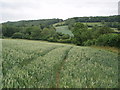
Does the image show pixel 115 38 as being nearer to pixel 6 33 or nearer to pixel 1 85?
pixel 1 85

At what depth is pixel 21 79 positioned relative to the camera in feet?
28.2

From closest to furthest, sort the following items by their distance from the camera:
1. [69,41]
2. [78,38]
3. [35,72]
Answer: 1. [35,72]
2. [78,38]
3. [69,41]

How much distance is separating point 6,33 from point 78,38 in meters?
55.7

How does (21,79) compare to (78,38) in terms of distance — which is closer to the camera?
(21,79)

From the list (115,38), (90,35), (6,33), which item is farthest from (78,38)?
(6,33)

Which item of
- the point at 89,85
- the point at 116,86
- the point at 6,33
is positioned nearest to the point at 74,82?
the point at 89,85

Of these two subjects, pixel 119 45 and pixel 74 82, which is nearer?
pixel 74 82

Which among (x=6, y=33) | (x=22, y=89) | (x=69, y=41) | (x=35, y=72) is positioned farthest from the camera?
(x=6, y=33)

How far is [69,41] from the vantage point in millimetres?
72062

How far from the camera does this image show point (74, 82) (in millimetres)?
8164

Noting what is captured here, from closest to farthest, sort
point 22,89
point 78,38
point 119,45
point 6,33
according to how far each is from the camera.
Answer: point 22,89, point 119,45, point 78,38, point 6,33

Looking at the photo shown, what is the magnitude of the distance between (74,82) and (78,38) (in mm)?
58039

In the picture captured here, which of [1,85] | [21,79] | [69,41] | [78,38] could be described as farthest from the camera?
[69,41]

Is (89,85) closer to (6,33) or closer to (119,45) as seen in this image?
(119,45)
